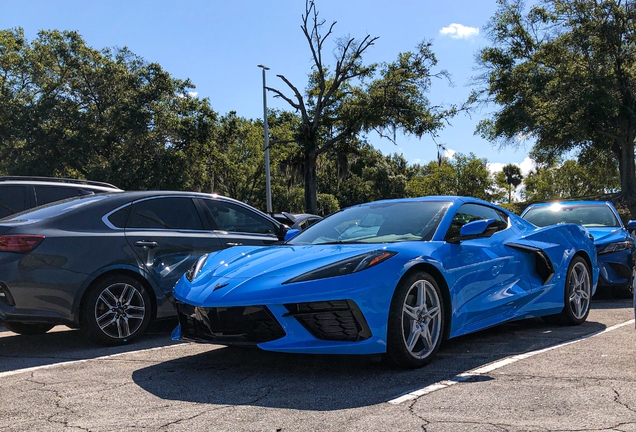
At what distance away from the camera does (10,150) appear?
34.8 meters

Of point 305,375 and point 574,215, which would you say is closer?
point 305,375

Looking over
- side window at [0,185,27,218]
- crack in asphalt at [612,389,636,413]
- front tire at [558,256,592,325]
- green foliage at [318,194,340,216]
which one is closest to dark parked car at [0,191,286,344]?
side window at [0,185,27,218]

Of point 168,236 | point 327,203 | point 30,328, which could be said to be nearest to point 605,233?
point 168,236

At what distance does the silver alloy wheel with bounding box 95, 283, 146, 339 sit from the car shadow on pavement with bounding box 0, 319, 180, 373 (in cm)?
15

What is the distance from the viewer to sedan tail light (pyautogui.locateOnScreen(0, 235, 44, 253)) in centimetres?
547

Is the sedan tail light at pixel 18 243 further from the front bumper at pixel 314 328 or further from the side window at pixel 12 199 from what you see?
the side window at pixel 12 199

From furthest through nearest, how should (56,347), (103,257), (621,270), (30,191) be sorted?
(621,270) < (30,191) < (56,347) < (103,257)

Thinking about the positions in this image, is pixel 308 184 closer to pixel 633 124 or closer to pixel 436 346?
pixel 633 124

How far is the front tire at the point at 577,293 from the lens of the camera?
6.32 metres

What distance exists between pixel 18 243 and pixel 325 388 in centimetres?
309

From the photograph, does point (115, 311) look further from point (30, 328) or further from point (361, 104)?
point (361, 104)

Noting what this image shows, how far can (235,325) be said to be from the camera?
171 inches

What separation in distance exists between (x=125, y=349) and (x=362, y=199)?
213 ft

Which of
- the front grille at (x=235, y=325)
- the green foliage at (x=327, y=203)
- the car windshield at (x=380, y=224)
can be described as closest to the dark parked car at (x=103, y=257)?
the car windshield at (x=380, y=224)
